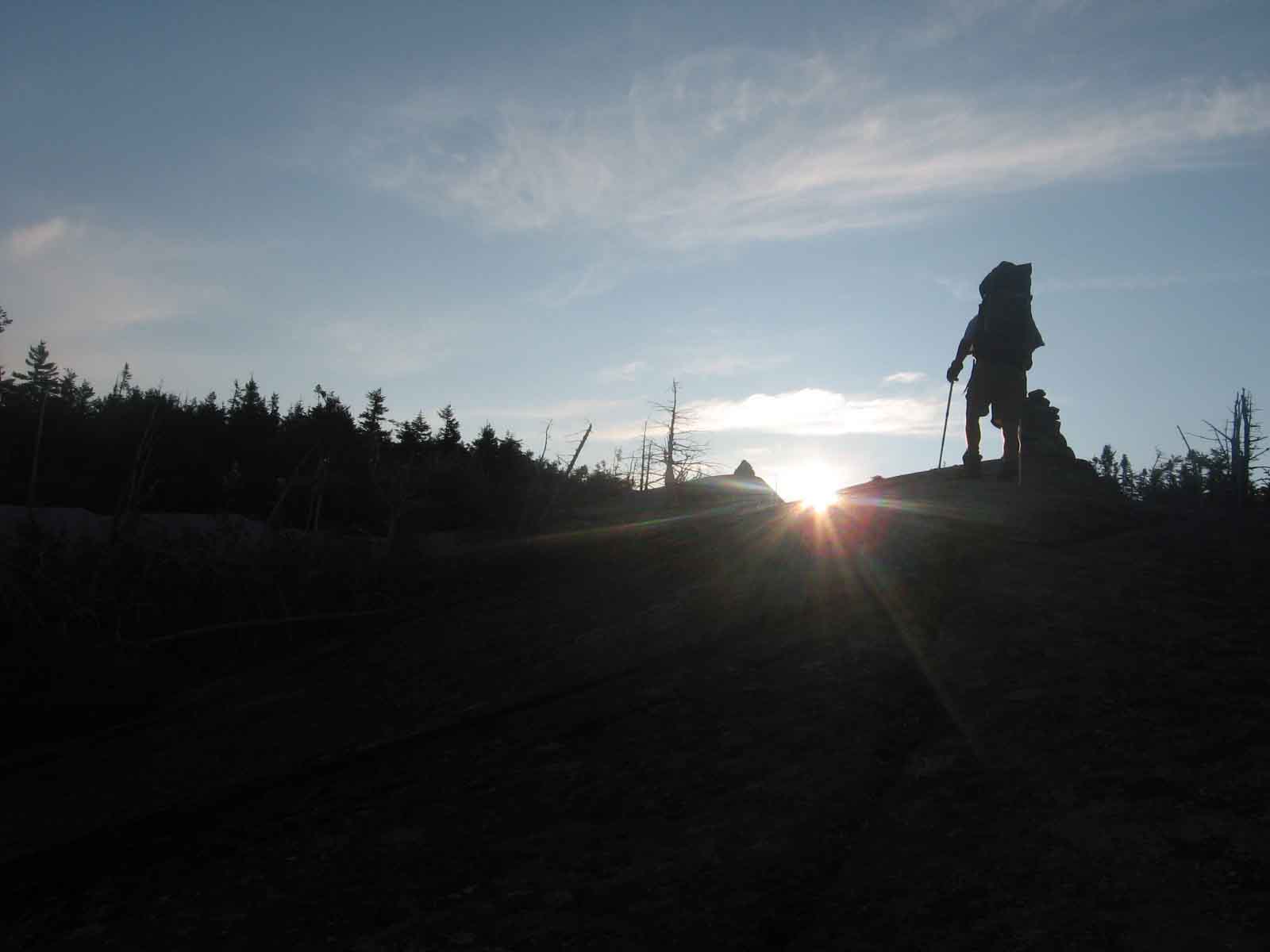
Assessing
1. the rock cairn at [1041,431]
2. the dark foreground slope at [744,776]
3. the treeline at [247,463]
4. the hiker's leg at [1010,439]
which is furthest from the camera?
the treeline at [247,463]

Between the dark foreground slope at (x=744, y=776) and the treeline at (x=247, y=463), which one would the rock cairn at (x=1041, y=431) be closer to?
the dark foreground slope at (x=744, y=776)

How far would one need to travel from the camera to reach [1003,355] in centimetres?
1062

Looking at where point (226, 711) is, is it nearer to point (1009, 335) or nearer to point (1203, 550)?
point (1203, 550)

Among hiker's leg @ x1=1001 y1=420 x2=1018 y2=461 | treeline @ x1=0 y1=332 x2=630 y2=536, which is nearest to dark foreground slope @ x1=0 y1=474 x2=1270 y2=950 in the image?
hiker's leg @ x1=1001 y1=420 x2=1018 y2=461

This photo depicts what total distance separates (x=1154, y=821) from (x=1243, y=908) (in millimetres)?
529

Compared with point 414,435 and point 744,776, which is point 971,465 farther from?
point 414,435

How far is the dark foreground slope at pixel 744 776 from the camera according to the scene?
3.06 m

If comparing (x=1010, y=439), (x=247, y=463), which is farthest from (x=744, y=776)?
(x=247, y=463)

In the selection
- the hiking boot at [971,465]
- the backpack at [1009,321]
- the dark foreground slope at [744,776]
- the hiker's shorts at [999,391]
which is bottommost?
the dark foreground slope at [744,776]

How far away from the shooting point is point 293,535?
37.5 ft

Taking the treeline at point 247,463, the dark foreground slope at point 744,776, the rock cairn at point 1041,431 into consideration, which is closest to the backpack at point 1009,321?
the rock cairn at point 1041,431

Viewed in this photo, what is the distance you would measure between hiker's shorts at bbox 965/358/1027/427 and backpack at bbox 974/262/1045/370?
10 centimetres

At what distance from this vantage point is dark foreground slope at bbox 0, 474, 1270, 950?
306 cm

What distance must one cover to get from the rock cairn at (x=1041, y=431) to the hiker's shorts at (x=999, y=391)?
0.35m
